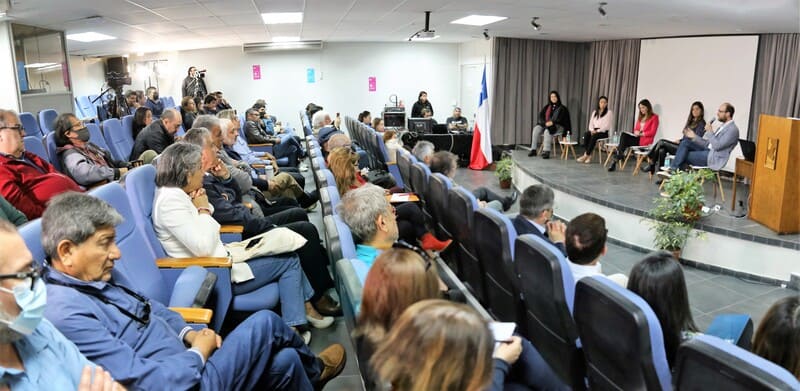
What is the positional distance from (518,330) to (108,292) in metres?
1.81

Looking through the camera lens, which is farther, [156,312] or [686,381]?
[156,312]

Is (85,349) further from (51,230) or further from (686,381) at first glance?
(686,381)

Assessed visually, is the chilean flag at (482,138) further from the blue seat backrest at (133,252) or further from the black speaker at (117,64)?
the black speaker at (117,64)

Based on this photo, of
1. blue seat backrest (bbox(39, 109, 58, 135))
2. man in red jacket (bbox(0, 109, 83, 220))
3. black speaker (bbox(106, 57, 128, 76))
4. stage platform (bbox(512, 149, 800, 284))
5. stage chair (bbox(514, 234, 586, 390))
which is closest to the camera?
stage chair (bbox(514, 234, 586, 390))

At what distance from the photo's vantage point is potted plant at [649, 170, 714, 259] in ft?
15.2

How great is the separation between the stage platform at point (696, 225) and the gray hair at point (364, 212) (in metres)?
3.64

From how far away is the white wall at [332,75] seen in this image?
1290 centimetres

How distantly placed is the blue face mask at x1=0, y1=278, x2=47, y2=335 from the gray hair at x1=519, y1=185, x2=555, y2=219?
8.04ft

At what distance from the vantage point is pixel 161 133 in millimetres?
4879

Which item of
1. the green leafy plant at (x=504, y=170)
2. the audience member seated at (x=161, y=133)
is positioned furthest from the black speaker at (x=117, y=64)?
the green leafy plant at (x=504, y=170)

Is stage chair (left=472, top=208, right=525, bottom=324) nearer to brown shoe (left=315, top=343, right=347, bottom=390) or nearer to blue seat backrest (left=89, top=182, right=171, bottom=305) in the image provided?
brown shoe (left=315, top=343, right=347, bottom=390)

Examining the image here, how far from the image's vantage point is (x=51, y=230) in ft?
5.38

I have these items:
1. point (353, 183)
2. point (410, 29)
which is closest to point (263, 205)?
point (353, 183)

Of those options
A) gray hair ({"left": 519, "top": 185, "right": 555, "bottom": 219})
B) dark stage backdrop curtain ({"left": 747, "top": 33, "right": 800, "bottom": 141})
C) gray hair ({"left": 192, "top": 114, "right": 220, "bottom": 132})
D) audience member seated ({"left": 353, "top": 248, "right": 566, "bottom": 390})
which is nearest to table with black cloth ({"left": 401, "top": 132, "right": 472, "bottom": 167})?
dark stage backdrop curtain ({"left": 747, "top": 33, "right": 800, "bottom": 141})
